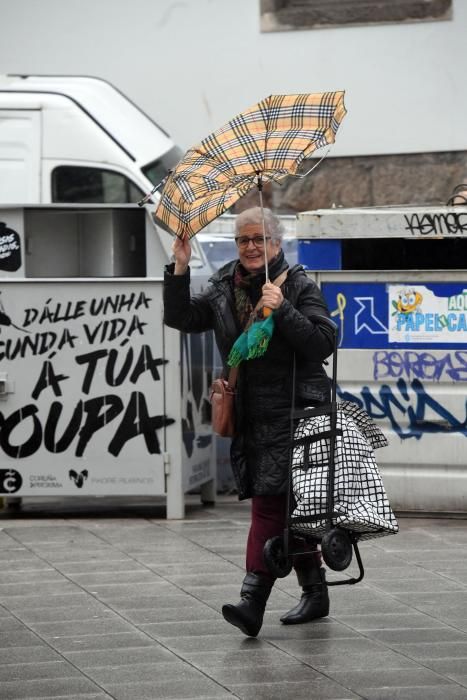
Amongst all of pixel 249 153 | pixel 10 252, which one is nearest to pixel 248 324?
pixel 249 153

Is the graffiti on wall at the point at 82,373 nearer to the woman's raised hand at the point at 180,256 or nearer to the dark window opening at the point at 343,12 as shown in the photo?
the woman's raised hand at the point at 180,256

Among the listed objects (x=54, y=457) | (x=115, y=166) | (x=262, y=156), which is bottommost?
(x=54, y=457)

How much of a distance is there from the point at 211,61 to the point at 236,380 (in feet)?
27.6

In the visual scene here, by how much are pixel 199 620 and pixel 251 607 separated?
0.42 metres

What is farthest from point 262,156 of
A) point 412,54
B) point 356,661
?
point 412,54

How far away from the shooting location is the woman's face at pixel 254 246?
5926 mm

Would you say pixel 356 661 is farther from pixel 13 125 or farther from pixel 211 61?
pixel 211 61

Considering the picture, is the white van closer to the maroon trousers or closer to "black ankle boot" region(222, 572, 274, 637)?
the maroon trousers

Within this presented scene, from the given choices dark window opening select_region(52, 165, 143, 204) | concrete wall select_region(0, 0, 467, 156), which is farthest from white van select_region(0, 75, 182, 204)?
concrete wall select_region(0, 0, 467, 156)

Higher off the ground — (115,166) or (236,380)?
(115,166)

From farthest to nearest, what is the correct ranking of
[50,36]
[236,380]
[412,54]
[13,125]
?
[50,36]
[412,54]
[13,125]
[236,380]

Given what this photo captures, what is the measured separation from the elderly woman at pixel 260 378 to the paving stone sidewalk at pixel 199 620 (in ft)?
1.10

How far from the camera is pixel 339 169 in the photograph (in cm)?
1374

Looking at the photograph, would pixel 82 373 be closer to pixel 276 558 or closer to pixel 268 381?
pixel 268 381
